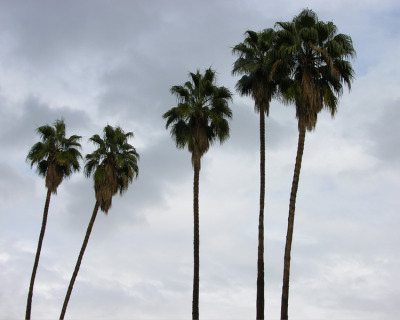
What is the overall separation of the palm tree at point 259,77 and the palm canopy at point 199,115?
2.49 metres

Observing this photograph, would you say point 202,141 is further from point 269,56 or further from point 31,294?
point 31,294

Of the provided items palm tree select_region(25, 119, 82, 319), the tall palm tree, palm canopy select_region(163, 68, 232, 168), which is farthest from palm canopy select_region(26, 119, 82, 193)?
the tall palm tree

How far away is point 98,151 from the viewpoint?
44438 millimetres

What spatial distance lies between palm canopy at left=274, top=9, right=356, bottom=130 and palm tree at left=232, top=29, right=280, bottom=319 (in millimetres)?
1449

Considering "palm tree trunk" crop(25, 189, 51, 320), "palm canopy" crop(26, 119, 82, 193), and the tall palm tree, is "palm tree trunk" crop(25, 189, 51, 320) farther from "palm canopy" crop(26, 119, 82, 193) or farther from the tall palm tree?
the tall palm tree

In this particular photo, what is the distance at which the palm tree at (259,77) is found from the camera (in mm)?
32969

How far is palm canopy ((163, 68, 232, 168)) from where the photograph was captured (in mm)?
36281

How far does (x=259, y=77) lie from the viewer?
112 ft

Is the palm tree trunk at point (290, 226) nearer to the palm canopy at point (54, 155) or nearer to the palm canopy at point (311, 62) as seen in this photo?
the palm canopy at point (311, 62)

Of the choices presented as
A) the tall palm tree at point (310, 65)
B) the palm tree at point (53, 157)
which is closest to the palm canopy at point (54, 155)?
the palm tree at point (53, 157)

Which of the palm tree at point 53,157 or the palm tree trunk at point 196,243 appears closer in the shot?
the palm tree trunk at point 196,243

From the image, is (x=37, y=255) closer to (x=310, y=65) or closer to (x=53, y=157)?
(x=53, y=157)

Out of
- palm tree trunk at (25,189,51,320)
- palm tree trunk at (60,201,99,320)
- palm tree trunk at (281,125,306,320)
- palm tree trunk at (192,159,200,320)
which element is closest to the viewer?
palm tree trunk at (281,125,306,320)

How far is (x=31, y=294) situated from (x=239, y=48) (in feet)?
80.6
